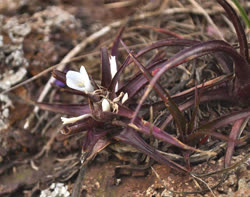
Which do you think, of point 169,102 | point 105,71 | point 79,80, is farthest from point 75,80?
point 169,102

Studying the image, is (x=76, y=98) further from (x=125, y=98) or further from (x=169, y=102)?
(x=169, y=102)

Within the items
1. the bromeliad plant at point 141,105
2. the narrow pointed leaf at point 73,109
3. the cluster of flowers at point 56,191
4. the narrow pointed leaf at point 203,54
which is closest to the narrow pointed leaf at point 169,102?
the bromeliad plant at point 141,105

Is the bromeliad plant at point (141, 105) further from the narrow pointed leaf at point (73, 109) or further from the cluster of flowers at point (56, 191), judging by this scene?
the cluster of flowers at point (56, 191)

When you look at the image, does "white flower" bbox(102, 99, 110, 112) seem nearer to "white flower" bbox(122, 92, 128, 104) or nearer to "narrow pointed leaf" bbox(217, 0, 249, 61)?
"white flower" bbox(122, 92, 128, 104)

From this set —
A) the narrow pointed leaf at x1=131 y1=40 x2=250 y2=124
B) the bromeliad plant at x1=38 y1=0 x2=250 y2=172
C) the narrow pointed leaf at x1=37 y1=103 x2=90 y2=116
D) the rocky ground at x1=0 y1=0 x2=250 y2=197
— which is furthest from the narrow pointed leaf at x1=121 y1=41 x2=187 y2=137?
the narrow pointed leaf at x1=37 y1=103 x2=90 y2=116

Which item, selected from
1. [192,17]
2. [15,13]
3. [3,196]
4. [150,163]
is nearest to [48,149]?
[3,196]

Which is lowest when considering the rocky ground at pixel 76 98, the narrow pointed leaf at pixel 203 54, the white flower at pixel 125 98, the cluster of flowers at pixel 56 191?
the cluster of flowers at pixel 56 191

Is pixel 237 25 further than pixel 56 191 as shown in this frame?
No

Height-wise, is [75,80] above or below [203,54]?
below

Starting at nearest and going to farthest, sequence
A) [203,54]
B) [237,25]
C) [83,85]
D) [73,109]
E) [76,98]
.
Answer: [203,54], [237,25], [83,85], [73,109], [76,98]
